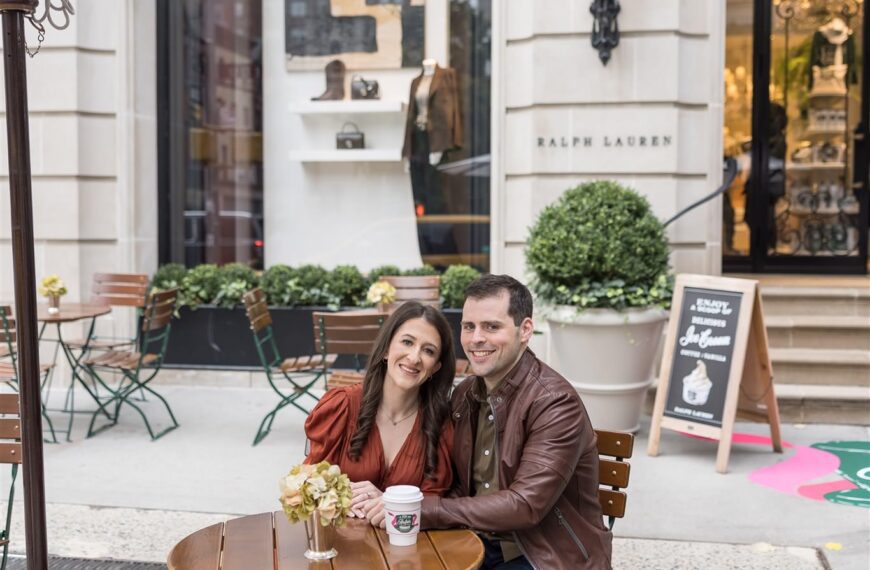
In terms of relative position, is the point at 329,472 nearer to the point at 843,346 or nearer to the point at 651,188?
the point at 651,188

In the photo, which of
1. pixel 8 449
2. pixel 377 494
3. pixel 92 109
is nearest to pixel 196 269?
pixel 92 109

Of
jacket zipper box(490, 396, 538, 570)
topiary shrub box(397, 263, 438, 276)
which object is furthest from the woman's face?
topiary shrub box(397, 263, 438, 276)

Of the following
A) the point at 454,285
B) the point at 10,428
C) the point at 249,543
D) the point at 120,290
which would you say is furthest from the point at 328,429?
the point at 454,285

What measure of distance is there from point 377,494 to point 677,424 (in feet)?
13.8

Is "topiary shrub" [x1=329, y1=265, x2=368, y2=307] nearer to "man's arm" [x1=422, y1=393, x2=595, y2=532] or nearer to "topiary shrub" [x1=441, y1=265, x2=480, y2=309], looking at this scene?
"topiary shrub" [x1=441, y1=265, x2=480, y2=309]

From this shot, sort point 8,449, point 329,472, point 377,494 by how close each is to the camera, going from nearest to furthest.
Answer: point 329,472 < point 377,494 < point 8,449

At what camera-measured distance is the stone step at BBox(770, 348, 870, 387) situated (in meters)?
7.93

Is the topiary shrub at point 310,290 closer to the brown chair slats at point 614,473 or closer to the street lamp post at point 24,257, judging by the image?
the brown chair slats at point 614,473

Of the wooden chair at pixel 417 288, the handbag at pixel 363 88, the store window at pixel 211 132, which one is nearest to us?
the wooden chair at pixel 417 288

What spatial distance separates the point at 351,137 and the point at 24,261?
6934 millimetres

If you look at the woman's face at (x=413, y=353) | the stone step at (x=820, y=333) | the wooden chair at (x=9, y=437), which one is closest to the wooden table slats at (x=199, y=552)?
the woman's face at (x=413, y=353)

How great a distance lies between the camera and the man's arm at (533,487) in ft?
9.56

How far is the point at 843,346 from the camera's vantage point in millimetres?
8383

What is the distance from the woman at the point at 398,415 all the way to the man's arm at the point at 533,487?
266 millimetres
